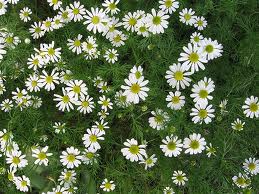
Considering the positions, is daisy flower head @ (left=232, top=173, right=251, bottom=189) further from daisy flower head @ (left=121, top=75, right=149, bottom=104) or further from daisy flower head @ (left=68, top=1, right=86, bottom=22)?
daisy flower head @ (left=68, top=1, right=86, bottom=22)

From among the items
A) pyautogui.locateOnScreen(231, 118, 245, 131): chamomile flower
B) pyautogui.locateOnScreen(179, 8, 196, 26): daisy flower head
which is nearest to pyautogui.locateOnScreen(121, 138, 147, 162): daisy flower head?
pyautogui.locateOnScreen(231, 118, 245, 131): chamomile flower

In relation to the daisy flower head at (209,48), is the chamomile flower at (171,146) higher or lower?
lower

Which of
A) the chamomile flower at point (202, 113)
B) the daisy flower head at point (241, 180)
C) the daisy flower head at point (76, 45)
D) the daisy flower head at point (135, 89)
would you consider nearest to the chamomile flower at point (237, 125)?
the chamomile flower at point (202, 113)

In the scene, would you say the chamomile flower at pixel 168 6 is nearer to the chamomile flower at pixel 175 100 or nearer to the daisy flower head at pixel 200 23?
the daisy flower head at pixel 200 23

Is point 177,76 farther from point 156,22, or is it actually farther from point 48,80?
point 48,80

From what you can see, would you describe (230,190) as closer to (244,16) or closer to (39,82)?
(244,16)
